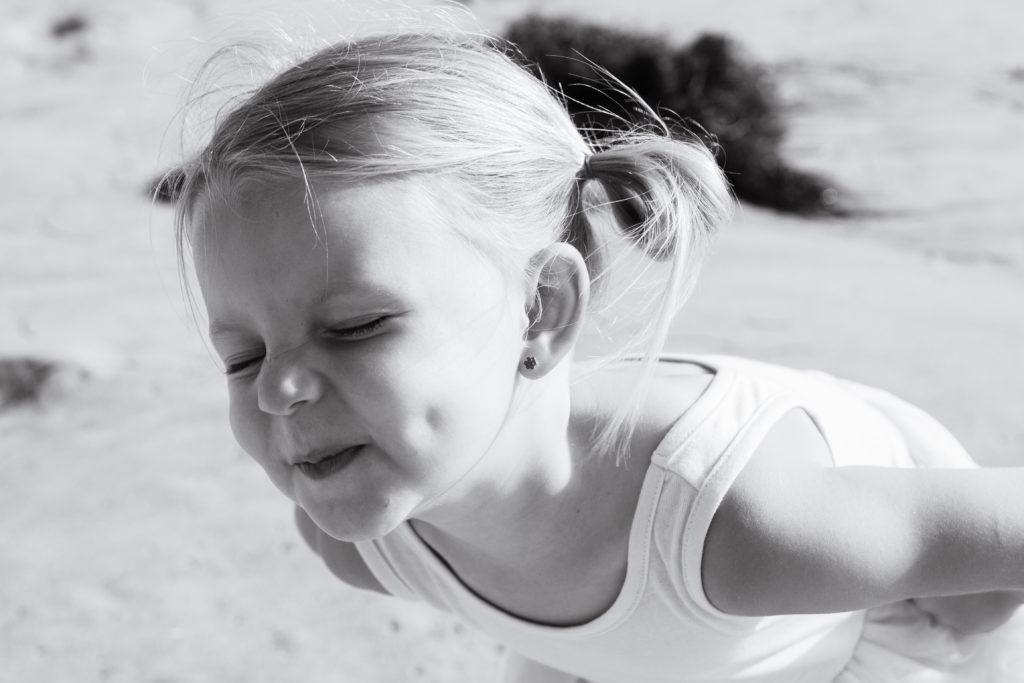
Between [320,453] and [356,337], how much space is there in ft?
0.54


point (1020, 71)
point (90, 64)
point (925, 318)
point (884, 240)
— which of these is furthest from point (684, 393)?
point (90, 64)

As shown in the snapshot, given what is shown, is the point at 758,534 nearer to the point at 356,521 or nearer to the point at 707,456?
the point at 707,456

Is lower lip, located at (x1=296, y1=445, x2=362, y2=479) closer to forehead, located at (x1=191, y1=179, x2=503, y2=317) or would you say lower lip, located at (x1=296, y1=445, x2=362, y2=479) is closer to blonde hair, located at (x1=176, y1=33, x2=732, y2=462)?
forehead, located at (x1=191, y1=179, x2=503, y2=317)

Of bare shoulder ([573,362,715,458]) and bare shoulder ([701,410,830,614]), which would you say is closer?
bare shoulder ([701,410,830,614])

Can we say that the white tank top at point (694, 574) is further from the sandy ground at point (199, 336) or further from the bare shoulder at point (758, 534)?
the sandy ground at point (199, 336)

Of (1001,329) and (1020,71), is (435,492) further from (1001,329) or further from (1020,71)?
(1020,71)

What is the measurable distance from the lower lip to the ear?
283 millimetres

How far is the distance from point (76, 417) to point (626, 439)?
2582 mm

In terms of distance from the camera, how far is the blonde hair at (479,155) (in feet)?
5.09

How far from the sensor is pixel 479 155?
163cm

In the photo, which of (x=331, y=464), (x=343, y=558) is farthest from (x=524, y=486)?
(x=343, y=558)

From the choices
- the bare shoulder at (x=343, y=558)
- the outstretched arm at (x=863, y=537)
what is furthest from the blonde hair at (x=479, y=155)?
the bare shoulder at (x=343, y=558)

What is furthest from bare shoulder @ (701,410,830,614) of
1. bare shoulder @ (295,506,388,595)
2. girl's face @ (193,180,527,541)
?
bare shoulder @ (295,506,388,595)

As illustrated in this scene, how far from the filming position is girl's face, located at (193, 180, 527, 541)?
4.84 feet
